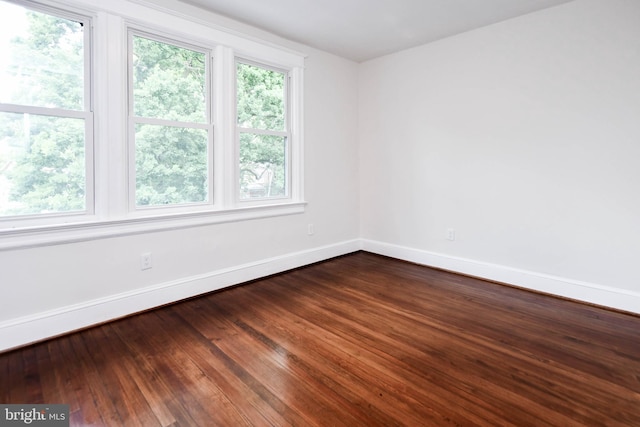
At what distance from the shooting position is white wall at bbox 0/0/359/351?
223cm

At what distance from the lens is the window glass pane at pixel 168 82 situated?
2691 millimetres

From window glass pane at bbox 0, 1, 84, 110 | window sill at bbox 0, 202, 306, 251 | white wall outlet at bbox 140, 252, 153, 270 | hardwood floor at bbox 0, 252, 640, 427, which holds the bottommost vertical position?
hardwood floor at bbox 0, 252, 640, 427

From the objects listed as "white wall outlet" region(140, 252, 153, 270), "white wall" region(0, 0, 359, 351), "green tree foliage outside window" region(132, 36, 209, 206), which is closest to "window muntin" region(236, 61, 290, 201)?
"white wall" region(0, 0, 359, 351)

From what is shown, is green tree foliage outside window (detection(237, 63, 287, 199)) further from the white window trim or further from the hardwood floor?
the hardwood floor

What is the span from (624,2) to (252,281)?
403 centimetres

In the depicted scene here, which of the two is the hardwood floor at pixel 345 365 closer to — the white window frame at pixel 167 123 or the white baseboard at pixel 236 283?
the white baseboard at pixel 236 283

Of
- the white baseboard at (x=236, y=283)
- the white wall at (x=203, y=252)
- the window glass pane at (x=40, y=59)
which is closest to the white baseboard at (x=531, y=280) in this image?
the white baseboard at (x=236, y=283)

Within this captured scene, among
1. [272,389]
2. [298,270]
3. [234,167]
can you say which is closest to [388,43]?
[234,167]

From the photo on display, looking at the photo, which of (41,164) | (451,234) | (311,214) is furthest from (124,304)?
(451,234)

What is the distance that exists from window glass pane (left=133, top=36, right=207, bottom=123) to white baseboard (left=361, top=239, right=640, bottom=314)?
2.93m

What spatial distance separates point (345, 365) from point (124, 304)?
1826 millimetres

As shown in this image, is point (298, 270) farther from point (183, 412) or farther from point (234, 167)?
point (183, 412)

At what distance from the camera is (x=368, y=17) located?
3.15 m

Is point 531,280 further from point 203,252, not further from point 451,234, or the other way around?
point 203,252
